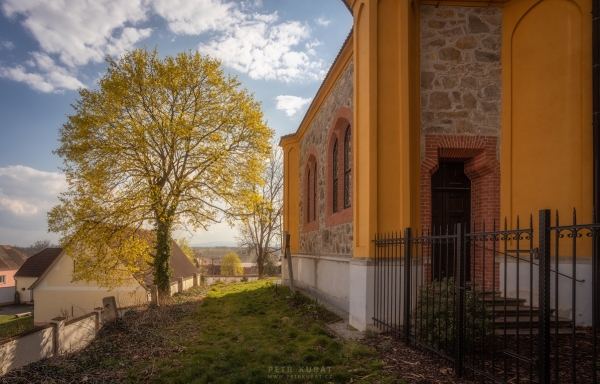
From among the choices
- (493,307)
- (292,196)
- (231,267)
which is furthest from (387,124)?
(231,267)

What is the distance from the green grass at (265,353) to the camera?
208 inches

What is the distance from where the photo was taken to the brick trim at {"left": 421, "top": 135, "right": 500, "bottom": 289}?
7766 millimetres

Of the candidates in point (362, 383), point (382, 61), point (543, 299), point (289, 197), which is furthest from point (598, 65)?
point (289, 197)

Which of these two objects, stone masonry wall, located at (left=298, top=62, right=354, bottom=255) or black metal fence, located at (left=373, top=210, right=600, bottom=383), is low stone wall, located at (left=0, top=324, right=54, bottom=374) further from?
stone masonry wall, located at (left=298, top=62, right=354, bottom=255)

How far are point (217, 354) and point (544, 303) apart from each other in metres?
5.00

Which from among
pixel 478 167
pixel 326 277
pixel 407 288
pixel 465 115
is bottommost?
pixel 326 277

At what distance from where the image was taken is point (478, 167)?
26.5 feet

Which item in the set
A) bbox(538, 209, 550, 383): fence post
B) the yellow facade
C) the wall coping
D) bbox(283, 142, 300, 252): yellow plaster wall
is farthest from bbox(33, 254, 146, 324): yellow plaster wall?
bbox(538, 209, 550, 383): fence post

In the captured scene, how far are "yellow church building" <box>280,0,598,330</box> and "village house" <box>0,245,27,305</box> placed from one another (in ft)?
154

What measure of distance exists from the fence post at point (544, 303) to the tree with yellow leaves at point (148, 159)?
12666mm

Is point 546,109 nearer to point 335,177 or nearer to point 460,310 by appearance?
point 460,310

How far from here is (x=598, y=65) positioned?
711 cm

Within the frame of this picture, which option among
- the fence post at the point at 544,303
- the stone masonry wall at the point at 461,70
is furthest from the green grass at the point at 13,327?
the fence post at the point at 544,303

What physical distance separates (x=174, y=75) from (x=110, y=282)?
8.08m
